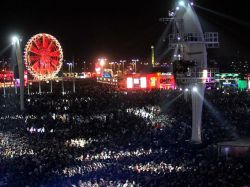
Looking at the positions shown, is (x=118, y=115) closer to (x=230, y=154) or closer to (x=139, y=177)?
(x=230, y=154)

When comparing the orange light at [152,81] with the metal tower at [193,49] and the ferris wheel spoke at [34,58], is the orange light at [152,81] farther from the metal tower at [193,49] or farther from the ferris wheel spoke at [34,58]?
the metal tower at [193,49]

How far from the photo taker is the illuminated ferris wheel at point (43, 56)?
231ft

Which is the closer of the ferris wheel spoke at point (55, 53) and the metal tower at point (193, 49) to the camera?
the metal tower at point (193, 49)

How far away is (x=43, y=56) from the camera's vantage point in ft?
236

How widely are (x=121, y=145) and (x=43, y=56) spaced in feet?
149

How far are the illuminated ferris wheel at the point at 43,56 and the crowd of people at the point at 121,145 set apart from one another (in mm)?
21079

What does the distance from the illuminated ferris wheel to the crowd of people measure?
2108cm

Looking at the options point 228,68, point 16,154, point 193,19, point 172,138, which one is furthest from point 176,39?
point 228,68

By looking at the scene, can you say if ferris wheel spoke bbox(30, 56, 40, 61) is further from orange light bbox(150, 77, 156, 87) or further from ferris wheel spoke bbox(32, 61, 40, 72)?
orange light bbox(150, 77, 156, 87)

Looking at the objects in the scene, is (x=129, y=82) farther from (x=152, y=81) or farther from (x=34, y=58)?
(x=34, y=58)

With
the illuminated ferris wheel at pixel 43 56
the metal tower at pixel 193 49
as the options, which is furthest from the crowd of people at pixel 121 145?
the illuminated ferris wheel at pixel 43 56

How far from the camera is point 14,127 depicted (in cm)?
3819

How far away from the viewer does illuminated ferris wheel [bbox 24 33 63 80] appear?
7038 cm

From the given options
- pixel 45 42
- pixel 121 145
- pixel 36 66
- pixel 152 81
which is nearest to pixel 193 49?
pixel 121 145
